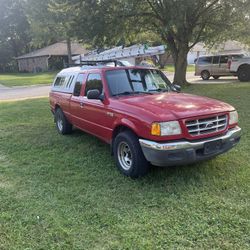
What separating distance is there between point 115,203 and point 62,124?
408 cm

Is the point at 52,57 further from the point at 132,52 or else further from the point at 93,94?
the point at 93,94

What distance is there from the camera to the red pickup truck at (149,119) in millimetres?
4441

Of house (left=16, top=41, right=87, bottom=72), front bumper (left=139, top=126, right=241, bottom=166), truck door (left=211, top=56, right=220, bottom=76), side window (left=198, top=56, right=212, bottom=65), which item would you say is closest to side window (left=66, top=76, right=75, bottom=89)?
front bumper (left=139, top=126, right=241, bottom=166)

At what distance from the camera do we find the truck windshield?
571 centimetres

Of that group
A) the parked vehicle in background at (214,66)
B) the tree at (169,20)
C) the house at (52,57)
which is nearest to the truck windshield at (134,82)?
the tree at (169,20)

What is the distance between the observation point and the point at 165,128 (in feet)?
14.5

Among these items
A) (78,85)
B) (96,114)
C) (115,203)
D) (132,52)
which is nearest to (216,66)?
(132,52)

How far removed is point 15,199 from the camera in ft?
14.6

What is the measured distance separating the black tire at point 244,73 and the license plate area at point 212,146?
16.3 m

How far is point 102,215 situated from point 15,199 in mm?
1361

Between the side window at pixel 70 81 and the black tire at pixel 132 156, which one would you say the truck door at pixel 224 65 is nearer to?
the side window at pixel 70 81

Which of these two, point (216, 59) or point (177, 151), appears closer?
point (177, 151)

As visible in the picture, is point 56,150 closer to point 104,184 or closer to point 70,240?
point 104,184

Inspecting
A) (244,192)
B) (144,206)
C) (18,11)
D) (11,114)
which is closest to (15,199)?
(144,206)
